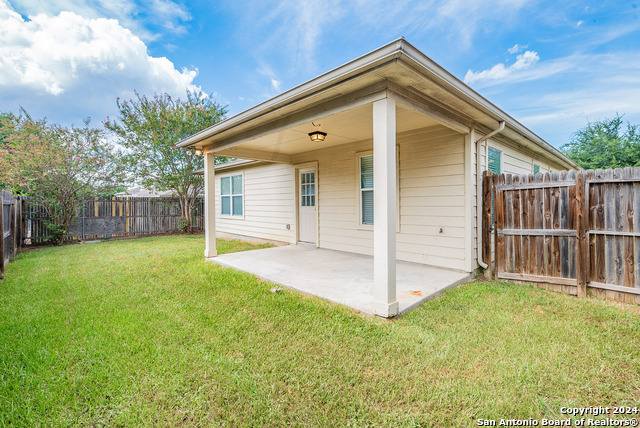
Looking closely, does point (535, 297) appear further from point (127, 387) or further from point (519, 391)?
point (127, 387)

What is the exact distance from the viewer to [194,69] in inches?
477

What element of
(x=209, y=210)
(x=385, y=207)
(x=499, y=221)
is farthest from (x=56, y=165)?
(x=499, y=221)

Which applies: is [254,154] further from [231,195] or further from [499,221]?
[499,221]

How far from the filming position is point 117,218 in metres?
10.4

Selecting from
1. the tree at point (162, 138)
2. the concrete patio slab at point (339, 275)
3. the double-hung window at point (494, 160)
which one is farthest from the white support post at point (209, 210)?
the double-hung window at point (494, 160)

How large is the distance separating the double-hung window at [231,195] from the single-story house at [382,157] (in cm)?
150

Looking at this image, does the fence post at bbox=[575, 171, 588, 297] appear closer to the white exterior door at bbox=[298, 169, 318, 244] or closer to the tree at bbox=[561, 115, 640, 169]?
the white exterior door at bbox=[298, 169, 318, 244]

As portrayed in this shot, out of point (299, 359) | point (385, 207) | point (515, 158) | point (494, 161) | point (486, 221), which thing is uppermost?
point (515, 158)

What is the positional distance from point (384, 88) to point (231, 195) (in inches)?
323

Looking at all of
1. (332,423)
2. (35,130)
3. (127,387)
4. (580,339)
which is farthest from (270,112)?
(35,130)

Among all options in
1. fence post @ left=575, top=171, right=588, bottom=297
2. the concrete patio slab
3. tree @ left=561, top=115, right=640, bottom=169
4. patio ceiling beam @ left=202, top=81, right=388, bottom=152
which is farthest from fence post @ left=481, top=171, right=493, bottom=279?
tree @ left=561, top=115, right=640, bottom=169

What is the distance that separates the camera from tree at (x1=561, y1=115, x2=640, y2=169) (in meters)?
13.7

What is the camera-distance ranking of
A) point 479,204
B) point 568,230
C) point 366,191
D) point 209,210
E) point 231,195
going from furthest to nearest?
point 231,195, point 209,210, point 366,191, point 479,204, point 568,230

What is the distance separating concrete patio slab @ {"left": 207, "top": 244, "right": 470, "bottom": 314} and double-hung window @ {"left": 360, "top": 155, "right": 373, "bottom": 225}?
32.8 inches
